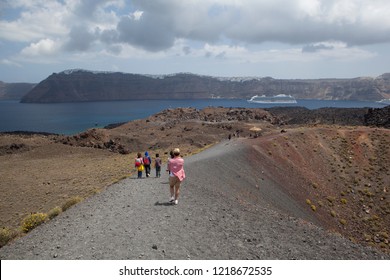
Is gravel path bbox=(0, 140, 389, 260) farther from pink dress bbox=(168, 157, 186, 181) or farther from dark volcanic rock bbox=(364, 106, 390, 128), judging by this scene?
dark volcanic rock bbox=(364, 106, 390, 128)

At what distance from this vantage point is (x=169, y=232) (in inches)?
400

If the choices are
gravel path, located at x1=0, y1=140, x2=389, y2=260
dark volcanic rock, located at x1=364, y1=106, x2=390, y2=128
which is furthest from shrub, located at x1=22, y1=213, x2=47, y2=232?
dark volcanic rock, located at x1=364, y1=106, x2=390, y2=128

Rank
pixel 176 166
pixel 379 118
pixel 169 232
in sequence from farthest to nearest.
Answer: pixel 379 118, pixel 176 166, pixel 169 232

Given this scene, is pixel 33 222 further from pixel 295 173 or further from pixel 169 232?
pixel 295 173

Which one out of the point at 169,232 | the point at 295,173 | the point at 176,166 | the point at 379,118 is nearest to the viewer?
the point at 169,232

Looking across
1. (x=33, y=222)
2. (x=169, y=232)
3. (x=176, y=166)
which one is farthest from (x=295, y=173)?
(x=33, y=222)

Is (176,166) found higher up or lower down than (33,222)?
higher up

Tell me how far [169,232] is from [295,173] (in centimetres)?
2308

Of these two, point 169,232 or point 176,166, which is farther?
point 176,166

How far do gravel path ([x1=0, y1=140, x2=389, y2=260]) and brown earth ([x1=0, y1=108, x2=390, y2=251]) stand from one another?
6063 millimetres

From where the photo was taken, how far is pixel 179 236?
32.7 feet

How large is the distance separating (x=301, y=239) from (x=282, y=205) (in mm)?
11775

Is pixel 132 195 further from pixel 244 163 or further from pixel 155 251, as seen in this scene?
pixel 244 163

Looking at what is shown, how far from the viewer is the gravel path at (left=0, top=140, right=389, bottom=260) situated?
9062mm
